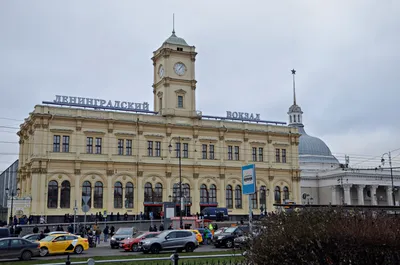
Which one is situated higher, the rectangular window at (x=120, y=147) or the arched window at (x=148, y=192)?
the rectangular window at (x=120, y=147)

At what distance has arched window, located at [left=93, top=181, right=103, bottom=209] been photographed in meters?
58.1

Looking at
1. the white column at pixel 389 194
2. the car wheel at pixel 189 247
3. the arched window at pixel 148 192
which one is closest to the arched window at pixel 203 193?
the arched window at pixel 148 192

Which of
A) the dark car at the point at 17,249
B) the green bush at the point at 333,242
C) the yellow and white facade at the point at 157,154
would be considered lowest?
the dark car at the point at 17,249

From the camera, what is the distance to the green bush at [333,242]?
1158cm

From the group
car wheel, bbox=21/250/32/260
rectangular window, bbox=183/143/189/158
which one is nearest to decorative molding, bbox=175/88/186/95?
rectangular window, bbox=183/143/189/158

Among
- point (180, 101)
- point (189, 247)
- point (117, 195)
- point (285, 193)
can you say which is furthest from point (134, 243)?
point (285, 193)

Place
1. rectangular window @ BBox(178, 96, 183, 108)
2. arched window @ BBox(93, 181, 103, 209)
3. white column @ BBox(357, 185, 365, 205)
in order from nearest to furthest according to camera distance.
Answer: arched window @ BBox(93, 181, 103, 209) → rectangular window @ BBox(178, 96, 183, 108) → white column @ BBox(357, 185, 365, 205)

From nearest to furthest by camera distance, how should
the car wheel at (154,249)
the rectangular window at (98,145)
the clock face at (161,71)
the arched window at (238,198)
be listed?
the car wheel at (154,249) < the rectangular window at (98,145) < the arched window at (238,198) < the clock face at (161,71)

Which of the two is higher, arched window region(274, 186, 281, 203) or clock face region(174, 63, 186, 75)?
clock face region(174, 63, 186, 75)

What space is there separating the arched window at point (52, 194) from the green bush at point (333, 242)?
155ft

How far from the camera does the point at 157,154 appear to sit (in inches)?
2461

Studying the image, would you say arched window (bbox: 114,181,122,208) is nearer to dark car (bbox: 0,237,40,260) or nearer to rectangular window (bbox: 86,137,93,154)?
rectangular window (bbox: 86,137,93,154)

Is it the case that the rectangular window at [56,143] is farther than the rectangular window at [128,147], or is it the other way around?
the rectangular window at [128,147]

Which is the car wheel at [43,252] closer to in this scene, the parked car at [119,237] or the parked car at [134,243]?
the parked car at [134,243]
